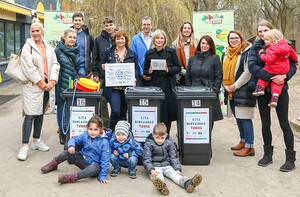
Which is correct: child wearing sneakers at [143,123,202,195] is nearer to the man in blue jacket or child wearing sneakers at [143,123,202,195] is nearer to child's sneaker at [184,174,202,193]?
child's sneaker at [184,174,202,193]

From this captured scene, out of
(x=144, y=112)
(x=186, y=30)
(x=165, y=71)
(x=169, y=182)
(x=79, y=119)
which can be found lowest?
(x=169, y=182)

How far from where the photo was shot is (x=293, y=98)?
11289mm

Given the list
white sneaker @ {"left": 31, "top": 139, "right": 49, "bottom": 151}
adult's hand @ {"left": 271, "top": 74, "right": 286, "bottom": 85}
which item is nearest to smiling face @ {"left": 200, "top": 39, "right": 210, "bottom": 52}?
adult's hand @ {"left": 271, "top": 74, "right": 286, "bottom": 85}

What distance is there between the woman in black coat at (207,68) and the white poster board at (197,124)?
1.47 ft

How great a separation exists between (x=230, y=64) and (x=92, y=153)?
2498 mm

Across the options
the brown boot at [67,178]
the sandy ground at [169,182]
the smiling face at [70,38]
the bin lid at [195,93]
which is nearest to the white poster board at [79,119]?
the sandy ground at [169,182]

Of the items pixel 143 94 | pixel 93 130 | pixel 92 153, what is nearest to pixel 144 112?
pixel 143 94

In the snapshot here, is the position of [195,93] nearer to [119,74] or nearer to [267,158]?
[119,74]

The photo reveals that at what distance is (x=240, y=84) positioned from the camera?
552cm

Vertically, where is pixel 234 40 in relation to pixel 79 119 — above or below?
above

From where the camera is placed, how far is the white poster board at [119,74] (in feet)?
18.6

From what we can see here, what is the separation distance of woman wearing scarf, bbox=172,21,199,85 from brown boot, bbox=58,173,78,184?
260 cm

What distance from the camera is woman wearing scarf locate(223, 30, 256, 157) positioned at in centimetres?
555

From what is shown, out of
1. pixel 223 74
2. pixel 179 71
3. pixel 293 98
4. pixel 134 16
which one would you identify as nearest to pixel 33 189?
pixel 179 71
